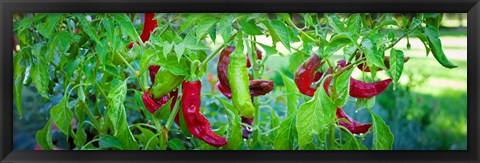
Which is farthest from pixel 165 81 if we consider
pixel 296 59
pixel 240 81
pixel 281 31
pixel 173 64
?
pixel 296 59

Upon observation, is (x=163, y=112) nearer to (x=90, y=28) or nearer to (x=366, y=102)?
(x=90, y=28)

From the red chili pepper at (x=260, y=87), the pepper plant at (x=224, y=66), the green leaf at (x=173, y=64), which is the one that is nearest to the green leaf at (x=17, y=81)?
the pepper plant at (x=224, y=66)

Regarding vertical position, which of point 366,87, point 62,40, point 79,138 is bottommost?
point 79,138

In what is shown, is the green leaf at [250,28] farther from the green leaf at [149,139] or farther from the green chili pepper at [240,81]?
the green leaf at [149,139]

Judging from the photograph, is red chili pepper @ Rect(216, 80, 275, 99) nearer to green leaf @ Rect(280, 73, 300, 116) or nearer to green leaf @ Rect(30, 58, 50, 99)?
green leaf @ Rect(280, 73, 300, 116)

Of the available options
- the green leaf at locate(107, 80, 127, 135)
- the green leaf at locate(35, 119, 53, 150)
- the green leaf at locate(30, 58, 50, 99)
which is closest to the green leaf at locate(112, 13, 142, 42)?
the green leaf at locate(107, 80, 127, 135)

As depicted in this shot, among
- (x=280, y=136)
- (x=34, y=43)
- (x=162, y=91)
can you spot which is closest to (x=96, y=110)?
(x=34, y=43)

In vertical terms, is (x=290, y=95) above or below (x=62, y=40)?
below
